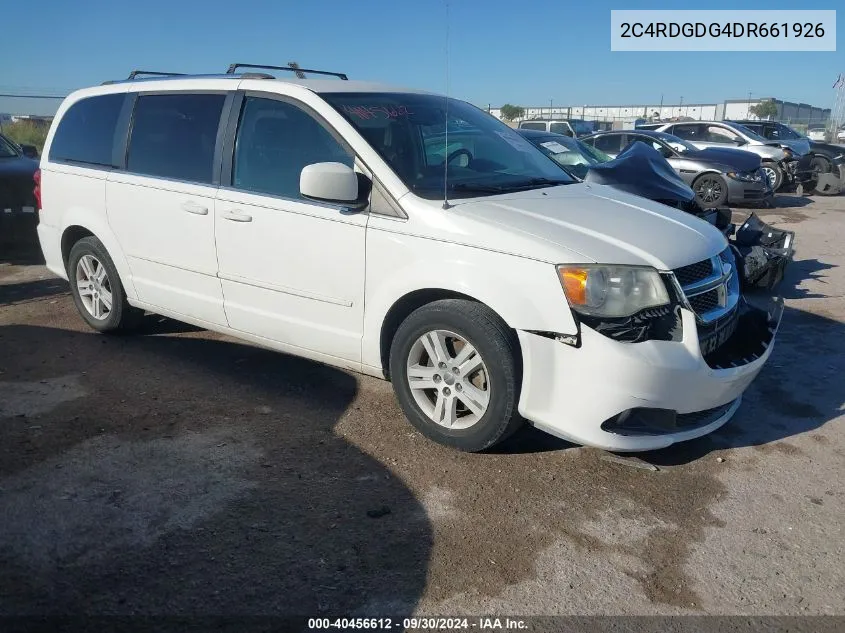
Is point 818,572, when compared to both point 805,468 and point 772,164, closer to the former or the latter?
point 805,468

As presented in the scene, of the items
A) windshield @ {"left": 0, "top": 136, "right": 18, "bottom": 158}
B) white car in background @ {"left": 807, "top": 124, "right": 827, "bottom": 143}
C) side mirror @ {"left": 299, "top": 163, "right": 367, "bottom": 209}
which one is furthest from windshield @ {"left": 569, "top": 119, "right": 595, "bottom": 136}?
white car in background @ {"left": 807, "top": 124, "right": 827, "bottom": 143}

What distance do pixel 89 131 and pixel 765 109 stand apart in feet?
204

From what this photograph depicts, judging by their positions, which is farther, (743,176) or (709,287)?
Result: (743,176)

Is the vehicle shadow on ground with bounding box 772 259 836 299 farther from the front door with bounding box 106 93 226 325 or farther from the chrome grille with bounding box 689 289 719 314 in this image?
the front door with bounding box 106 93 226 325

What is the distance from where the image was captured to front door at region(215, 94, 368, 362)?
389 cm

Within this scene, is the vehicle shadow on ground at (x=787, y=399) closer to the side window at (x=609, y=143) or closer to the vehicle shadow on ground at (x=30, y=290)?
the vehicle shadow on ground at (x=30, y=290)

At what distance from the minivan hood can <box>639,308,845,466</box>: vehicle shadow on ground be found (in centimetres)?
104

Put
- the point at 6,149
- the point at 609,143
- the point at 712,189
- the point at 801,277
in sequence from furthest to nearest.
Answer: the point at 609,143 < the point at 712,189 < the point at 6,149 < the point at 801,277

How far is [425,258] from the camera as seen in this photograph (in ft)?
11.7

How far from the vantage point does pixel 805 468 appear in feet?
11.9

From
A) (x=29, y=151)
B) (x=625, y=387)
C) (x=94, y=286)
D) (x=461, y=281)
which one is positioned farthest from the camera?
(x=29, y=151)

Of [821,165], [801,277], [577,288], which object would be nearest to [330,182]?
[577,288]

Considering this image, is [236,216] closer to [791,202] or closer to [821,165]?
[791,202]

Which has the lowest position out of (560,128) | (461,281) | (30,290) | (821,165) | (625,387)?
(30,290)
